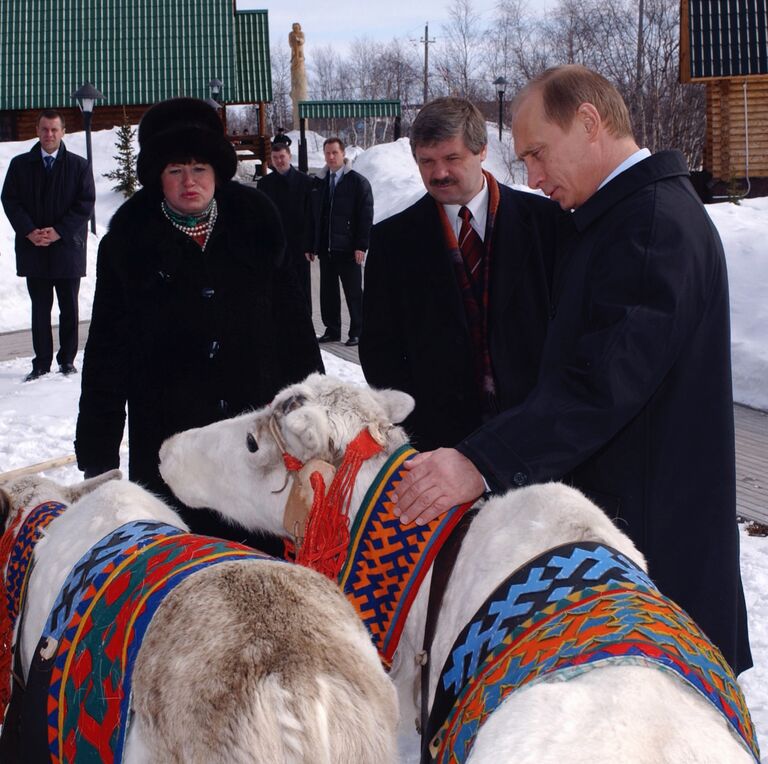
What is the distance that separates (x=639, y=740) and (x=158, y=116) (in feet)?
8.93

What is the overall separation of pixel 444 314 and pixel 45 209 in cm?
657

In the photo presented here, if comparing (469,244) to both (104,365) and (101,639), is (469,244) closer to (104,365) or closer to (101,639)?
(104,365)

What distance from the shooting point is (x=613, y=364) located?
198cm

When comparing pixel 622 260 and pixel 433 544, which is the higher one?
pixel 622 260

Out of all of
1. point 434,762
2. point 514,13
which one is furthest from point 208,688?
point 514,13

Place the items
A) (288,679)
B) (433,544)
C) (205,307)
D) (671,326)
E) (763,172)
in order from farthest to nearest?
(763,172) → (205,307) → (433,544) → (671,326) → (288,679)

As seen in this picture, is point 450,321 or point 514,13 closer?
point 450,321

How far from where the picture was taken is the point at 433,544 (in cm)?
214

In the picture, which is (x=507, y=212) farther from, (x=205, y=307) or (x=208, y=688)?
(x=208, y=688)

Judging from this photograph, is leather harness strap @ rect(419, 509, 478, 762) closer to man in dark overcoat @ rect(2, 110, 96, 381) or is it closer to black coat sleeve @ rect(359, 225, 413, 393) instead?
black coat sleeve @ rect(359, 225, 413, 393)

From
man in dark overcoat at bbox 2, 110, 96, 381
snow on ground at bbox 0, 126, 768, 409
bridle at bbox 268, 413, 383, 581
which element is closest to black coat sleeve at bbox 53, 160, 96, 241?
man in dark overcoat at bbox 2, 110, 96, 381

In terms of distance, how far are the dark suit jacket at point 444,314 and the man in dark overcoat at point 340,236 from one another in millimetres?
6651

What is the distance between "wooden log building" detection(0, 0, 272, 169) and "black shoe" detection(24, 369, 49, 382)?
2079 centimetres

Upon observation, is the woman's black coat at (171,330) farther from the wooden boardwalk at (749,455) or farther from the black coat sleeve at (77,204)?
the black coat sleeve at (77,204)
